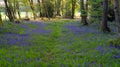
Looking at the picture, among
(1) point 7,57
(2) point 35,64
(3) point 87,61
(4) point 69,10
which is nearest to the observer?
(2) point 35,64

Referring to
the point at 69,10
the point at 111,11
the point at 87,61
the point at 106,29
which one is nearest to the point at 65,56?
the point at 87,61

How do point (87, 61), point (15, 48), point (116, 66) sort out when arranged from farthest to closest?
point (15, 48) < point (87, 61) < point (116, 66)

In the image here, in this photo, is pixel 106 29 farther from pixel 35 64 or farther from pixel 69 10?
Answer: pixel 69 10

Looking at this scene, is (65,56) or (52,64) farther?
(65,56)

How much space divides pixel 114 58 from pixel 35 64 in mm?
3783

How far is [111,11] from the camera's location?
35438 millimetres

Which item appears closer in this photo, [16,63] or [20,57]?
[16,63]

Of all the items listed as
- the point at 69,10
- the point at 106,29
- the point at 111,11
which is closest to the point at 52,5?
the point at 69,10

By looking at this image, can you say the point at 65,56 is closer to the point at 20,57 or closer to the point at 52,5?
the point at 20,57

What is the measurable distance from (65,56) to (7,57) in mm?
2857

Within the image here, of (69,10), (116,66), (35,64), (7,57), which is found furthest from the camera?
(69,10)

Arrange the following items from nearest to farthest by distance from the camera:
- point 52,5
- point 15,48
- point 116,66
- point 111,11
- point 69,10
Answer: point 116,66 → point 15,48 → point 111,11 → point 52,5 → point 69,10

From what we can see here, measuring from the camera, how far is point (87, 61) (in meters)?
11.0

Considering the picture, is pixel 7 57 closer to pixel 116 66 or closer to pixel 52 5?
pixel 116 66
